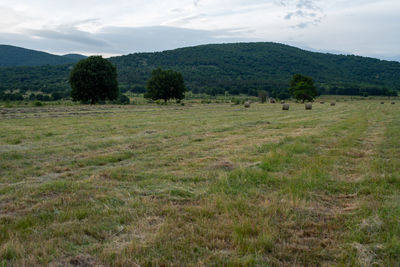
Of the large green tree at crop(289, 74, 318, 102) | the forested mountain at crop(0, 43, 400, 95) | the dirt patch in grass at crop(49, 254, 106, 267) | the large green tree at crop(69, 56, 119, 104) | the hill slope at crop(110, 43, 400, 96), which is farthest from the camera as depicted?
the hill slope at crop(110, 43, 400, 96)

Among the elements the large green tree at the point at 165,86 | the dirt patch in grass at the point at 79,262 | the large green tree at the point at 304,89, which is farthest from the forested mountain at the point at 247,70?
the dirt patch in grass at the point at 79,262

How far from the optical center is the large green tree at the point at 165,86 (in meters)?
59.4

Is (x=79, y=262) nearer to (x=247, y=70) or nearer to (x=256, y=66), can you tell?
(x=247, y=70)

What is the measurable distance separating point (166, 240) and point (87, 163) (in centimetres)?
567

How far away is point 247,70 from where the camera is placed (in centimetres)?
15438

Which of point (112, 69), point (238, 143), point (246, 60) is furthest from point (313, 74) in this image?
point (238, 143)

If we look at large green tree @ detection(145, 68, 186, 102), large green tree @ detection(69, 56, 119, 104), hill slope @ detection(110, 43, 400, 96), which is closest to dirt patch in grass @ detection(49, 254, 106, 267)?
large green tree @ detection(69, 56, 119, 104)

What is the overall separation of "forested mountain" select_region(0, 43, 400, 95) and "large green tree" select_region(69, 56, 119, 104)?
48924 millimetres

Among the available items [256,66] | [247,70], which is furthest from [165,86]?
[256,66]

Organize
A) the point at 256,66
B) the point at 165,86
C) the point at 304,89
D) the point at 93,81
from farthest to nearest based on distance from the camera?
the point at 256,66 < the point at 304,89 < the point at 165,86 < the point at 93,81

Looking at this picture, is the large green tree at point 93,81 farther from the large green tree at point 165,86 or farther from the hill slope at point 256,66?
the hill slope at point 256,66

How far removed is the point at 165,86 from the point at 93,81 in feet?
50.3

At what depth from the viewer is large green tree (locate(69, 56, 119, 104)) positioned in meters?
47.6

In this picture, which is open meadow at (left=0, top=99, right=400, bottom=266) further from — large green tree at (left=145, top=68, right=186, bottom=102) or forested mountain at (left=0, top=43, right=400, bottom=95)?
forested mountain at (left=0, top=43, right=400, bottom=95)
